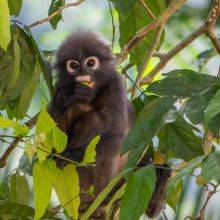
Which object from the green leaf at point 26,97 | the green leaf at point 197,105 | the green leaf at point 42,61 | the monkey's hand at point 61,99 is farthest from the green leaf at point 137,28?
the green leaf at point 197,105

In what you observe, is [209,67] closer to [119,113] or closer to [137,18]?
[137,18]

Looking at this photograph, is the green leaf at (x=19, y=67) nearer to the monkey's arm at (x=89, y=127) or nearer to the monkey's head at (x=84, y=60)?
the monkey's arm at (x=89, y=127)

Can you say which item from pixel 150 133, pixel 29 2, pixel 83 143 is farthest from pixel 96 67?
pixel 29 2

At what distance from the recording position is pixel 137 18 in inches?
124

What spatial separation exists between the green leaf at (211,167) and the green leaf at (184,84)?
0.48 meters

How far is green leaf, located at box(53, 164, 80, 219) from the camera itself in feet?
6.22

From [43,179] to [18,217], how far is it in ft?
1.69

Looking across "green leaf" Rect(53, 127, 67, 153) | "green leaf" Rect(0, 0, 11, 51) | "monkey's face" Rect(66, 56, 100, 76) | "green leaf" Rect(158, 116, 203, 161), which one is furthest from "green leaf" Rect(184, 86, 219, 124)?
"monkey's face" Rect(66, 56, 100, 76)

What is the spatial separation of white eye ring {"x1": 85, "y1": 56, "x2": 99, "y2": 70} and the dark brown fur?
19mm

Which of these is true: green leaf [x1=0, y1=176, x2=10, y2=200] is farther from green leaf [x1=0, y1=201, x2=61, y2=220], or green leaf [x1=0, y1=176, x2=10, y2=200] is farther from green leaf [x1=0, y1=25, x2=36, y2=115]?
green leaf [x1=0, y1=201, x2=61, y2=220]

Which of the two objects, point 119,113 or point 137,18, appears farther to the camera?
point 137,18

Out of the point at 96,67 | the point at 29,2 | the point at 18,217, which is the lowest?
the point at 18,217

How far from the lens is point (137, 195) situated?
5.15 feet

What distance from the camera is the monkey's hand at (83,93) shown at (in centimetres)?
296
